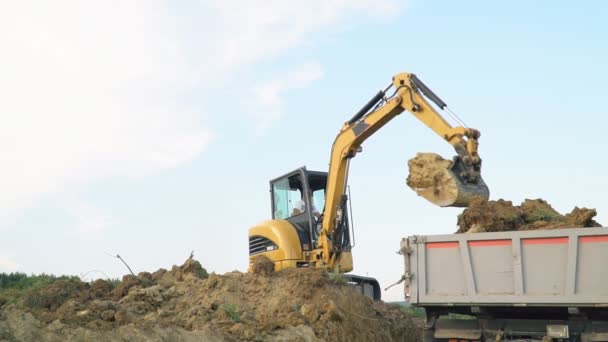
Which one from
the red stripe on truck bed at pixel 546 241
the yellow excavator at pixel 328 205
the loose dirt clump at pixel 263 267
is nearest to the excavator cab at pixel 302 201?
the yellow excavator at pixel 328 205

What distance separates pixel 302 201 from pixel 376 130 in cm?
216

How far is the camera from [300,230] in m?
14.0

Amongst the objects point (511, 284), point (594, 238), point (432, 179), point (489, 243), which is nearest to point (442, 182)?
point (432, 179)

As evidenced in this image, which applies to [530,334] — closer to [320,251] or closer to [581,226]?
[581,226]

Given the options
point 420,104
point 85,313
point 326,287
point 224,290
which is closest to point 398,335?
point 326,287

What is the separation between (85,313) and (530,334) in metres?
6.31

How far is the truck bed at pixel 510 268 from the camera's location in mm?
8688

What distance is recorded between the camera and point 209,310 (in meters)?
11.5

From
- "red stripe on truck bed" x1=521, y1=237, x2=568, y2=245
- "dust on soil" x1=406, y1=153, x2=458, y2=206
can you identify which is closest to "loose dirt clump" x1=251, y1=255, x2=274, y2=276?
"dust on soil" x1=406, y1=153, x2=458, y2=206

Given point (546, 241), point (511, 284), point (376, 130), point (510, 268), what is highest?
point (376, 130)

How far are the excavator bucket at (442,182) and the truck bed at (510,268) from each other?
1481mm

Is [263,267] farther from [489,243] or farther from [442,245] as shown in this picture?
[489,243]

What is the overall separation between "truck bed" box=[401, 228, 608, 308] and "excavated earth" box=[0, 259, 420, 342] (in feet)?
8.16

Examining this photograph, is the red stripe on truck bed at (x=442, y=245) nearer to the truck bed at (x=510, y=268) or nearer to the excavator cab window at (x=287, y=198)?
the truck bed at (x=510, y=268)
